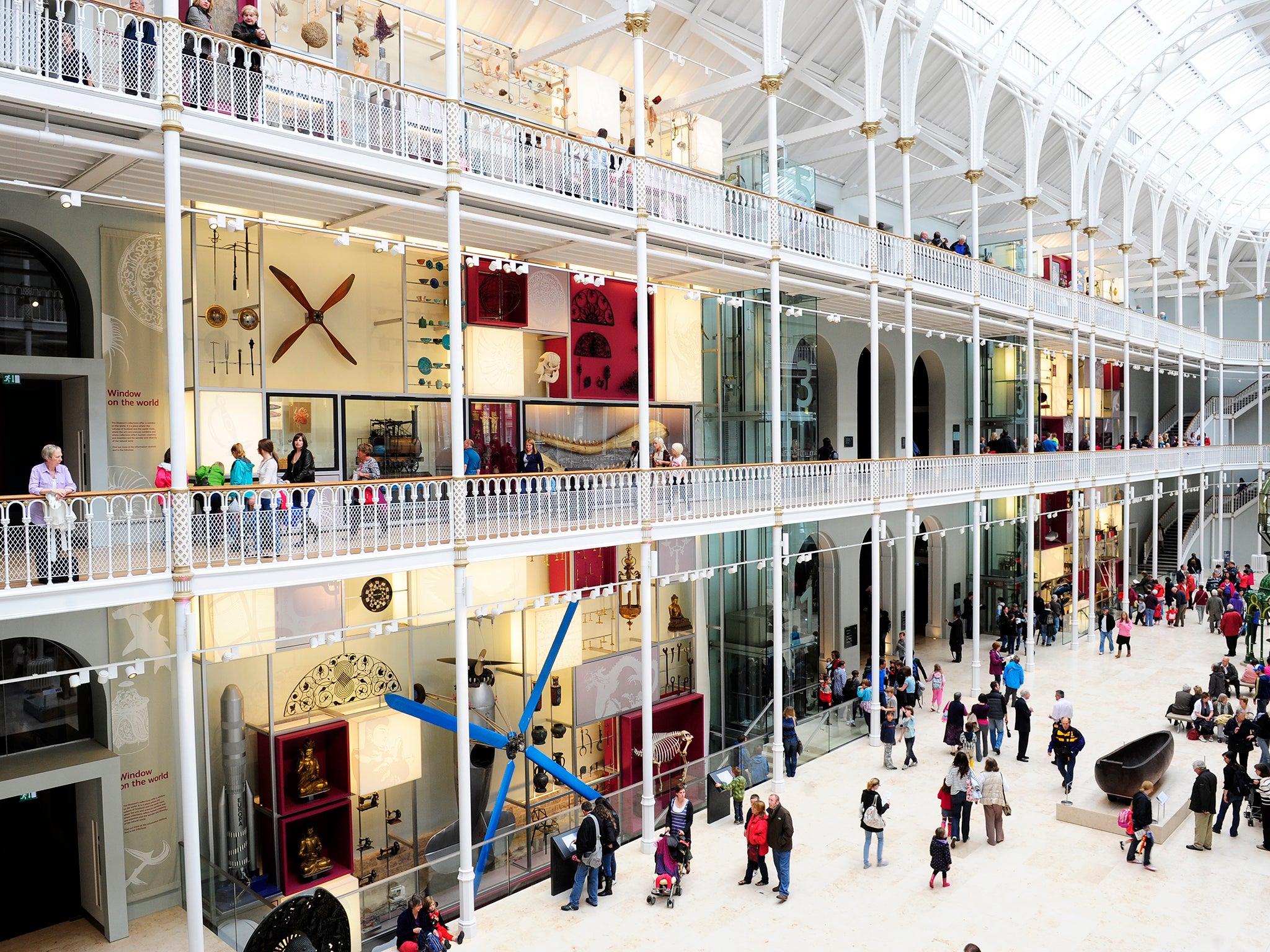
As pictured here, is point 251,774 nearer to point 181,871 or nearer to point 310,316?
point 181,871

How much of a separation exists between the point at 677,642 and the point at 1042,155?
2171 cm

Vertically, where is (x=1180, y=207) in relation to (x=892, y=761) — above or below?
above

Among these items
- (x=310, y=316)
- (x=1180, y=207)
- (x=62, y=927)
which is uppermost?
(x=1180, y=207)

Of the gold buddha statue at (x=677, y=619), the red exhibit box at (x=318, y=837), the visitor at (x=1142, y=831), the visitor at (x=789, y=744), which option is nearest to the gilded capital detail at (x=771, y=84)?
the gold buddha statue at (x=677, y=619)

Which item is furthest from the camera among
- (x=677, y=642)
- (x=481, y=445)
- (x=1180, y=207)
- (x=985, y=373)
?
(x=1180, y=207)

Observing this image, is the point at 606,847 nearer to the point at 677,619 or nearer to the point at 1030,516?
the point at 677,619

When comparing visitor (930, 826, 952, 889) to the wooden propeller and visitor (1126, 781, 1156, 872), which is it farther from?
the wooden propeller

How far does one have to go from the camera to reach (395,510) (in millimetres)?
12875

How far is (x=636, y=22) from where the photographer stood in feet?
46.9

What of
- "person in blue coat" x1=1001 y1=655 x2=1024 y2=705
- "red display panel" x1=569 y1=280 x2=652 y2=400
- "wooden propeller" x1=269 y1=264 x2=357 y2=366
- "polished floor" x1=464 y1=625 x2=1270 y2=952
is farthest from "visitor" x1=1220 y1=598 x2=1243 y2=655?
"wooden propeller" x1=269 y1=264 x2=357 y2=366

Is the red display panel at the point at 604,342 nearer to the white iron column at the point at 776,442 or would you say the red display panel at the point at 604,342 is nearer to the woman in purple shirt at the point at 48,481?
the white iron column at the point at 776,442

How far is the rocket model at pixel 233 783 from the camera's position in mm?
13375

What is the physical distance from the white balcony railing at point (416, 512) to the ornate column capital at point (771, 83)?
6.63m

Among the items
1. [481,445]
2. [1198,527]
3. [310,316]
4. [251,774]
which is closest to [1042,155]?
[1198,527]
